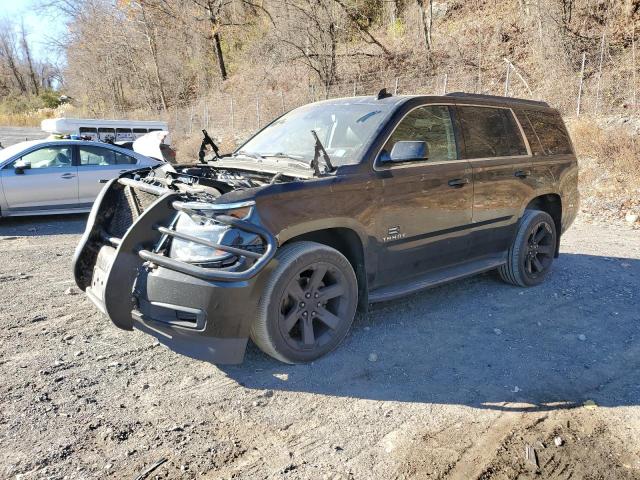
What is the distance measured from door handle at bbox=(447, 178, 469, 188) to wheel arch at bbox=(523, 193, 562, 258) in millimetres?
1524

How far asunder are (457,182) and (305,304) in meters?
1.94

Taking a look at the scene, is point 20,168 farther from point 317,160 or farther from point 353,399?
point 353,399

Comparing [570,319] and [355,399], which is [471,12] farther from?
[355,399]

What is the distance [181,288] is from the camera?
10.7ft

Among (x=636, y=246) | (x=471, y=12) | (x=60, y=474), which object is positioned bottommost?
(x=636, y=246)

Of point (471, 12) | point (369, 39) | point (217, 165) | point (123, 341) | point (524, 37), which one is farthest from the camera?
point (369, 39)

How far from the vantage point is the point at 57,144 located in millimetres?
9281

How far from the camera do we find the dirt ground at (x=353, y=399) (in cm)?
276

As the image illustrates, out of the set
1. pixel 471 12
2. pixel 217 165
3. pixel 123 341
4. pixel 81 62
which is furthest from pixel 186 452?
pixel 81 62

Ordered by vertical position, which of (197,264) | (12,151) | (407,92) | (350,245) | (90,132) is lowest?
(350,245)

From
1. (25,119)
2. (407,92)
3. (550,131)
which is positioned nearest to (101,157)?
(550,131)

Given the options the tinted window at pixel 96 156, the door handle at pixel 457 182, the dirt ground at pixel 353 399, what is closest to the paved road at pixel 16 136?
the tinted window at pixel 96 156

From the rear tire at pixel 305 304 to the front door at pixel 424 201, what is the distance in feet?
1.48

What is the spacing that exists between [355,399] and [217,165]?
2.35 metres
